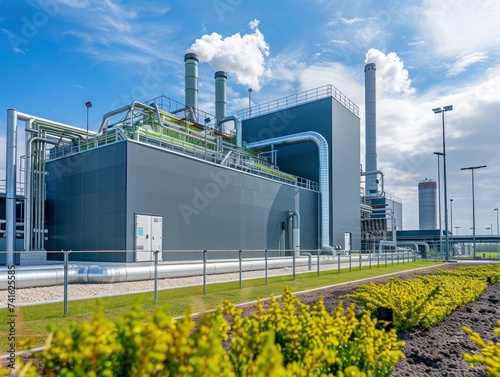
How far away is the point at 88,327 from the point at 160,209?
18.4 metres

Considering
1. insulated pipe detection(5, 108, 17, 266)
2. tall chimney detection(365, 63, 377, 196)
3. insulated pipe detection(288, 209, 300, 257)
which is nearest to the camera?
insulated pipe detection(5, 108, 17, 266)

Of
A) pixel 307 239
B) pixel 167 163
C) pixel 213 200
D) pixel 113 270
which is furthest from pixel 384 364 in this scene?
pixel 307 239

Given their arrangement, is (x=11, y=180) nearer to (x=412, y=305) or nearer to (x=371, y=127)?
(x=412, y=305)

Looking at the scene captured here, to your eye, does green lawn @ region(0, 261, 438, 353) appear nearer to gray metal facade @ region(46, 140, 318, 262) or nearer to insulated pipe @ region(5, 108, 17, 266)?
gray metal facade @ region(46, 140, 318, 262)

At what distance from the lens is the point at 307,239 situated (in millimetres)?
32625

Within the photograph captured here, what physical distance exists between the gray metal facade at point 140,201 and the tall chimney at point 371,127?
106 ft

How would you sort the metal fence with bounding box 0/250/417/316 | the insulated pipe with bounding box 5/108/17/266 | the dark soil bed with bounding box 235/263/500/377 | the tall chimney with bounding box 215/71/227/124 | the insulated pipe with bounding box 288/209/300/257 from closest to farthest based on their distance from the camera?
the dark soil bed with bounding box 235/263/500/377, the metal fence with bounding box 0/250/417/316, the insulated pipe with bounding box 5/108/17/266, the insulated pipe with bounding box 288/209/300/257, the tall chimney with bounding box 215/71/227/124

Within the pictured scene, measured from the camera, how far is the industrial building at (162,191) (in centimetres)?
1914

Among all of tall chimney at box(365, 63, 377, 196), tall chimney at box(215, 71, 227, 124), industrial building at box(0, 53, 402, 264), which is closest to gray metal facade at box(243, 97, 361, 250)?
industrial building at box(0, 53, 402, 264)

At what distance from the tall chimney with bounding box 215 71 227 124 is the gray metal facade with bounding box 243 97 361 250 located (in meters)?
4.25

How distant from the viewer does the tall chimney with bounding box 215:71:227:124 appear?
145 ft

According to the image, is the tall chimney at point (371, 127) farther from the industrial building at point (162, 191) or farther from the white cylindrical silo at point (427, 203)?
the white cylindrical silo at point (427, 203)

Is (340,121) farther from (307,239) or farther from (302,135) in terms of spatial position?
(307,239)

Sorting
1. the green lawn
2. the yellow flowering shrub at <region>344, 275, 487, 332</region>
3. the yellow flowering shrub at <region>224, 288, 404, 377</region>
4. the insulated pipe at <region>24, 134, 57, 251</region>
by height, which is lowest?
the green lawn
